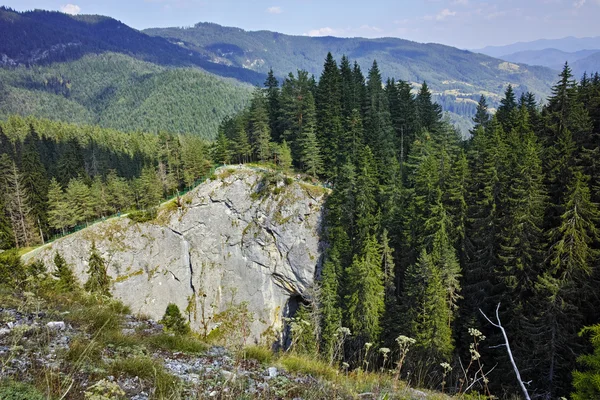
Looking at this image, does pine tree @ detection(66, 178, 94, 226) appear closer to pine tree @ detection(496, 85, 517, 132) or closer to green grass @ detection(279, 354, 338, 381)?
green grass @ detection(279, 354, 338, 381)

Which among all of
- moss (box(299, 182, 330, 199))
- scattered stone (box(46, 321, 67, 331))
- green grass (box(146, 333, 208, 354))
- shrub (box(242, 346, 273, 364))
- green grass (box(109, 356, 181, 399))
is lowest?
moss (box(299, 182, 330, 199))

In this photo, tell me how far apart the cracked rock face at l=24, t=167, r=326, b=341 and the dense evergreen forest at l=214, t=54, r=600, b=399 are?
456 cm

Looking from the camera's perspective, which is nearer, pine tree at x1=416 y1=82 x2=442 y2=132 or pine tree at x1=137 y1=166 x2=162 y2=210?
pine tree at x1=416 y1=82 x2=442 y2=132

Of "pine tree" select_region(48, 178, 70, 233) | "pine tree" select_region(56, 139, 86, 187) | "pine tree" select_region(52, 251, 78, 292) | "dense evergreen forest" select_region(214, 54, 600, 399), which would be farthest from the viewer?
"pine tree" select_region(56, 139, 86, 187)

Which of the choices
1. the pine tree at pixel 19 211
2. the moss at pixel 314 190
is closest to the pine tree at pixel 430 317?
the moss at pixel 314 190

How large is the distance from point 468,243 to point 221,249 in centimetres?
3019

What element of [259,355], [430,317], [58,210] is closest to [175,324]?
[259,355]

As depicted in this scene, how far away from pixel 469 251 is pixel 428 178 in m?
7.07

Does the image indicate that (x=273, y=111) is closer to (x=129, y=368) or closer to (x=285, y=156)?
(x=285, y=156)

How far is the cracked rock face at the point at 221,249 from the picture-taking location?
42312mm

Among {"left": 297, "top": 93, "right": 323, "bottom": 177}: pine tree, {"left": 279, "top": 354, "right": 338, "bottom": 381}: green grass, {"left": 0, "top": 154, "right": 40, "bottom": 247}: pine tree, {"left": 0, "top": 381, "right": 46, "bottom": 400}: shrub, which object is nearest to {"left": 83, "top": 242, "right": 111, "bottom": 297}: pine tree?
{"left": 279, "top": 354, "right": 338, "bottom": 381}: green grass

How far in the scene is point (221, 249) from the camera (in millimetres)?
45719

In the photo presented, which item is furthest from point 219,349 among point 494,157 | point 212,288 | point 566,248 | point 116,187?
point 116,187

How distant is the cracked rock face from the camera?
42312 mm
